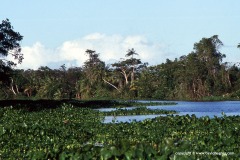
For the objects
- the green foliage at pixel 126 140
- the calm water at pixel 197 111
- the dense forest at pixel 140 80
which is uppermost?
the dense forest at pixel 140 80

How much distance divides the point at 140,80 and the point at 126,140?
2433 inches

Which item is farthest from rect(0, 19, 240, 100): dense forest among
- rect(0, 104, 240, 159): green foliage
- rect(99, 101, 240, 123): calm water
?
rect(0, 104, 240, 159): green foliage

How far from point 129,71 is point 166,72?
7557mm

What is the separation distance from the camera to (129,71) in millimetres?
82312

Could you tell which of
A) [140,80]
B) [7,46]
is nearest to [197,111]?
[7,46]

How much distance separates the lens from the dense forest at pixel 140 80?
7169cm

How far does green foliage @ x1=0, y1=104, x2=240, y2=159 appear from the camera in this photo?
10938 mm

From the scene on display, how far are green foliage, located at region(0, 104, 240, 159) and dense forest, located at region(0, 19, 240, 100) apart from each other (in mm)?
46803

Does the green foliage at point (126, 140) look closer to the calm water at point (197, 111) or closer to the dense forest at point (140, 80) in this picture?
the calm water at point (197, 111)

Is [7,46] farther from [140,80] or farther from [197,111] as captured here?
[140,80]

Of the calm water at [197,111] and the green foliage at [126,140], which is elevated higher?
the calm water at [197,111]

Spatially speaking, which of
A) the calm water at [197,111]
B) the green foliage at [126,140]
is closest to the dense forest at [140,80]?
the calm water at [197,111]

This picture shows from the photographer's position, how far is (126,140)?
49.1 feet

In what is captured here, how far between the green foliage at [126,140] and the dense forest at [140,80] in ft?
154
